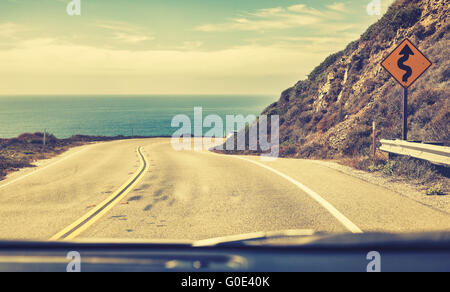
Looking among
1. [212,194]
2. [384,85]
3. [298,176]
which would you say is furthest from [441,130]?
[384,85]

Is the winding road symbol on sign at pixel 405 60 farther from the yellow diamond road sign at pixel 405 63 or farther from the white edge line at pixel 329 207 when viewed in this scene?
the white edge line at pixel 329 207

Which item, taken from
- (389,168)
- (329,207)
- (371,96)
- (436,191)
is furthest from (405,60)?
(371,96)

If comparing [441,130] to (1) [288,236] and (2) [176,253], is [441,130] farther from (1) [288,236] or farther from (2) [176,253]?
(2) [176,253]

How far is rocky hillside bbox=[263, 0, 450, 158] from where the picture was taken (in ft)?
50.8

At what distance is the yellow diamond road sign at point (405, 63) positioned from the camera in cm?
1197

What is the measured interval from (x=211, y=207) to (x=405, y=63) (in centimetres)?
836

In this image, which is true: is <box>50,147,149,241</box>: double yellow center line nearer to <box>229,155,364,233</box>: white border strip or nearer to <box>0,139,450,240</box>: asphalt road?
<box>0,139,450,240</box>: asphalt road

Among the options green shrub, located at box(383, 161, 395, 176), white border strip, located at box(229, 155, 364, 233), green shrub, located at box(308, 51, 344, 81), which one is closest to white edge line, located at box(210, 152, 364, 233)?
white border strip, located at box(229, 155, 364, 233)

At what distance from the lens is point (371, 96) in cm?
2278

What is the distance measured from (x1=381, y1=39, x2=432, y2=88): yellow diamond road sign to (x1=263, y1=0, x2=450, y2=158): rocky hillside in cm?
183

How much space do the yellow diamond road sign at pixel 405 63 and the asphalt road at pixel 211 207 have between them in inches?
146

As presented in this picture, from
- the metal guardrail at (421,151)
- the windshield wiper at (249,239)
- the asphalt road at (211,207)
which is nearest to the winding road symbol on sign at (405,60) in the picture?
the metal guardrail at (421,151)
